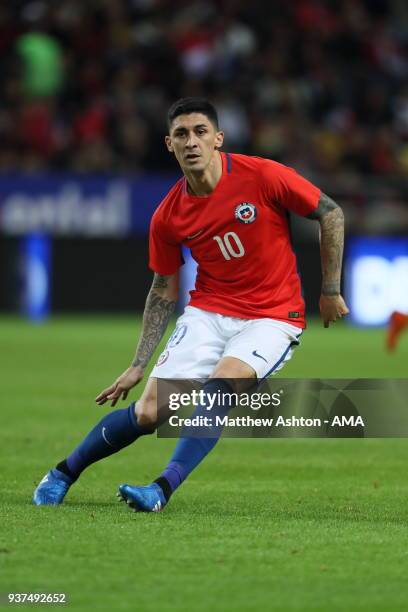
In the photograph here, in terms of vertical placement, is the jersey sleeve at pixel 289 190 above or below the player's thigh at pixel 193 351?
above

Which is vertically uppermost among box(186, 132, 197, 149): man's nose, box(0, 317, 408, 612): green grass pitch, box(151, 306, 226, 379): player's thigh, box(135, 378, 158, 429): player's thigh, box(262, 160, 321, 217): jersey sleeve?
box(186, 132, 197, 149): man's nose

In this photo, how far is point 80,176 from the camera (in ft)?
60.7

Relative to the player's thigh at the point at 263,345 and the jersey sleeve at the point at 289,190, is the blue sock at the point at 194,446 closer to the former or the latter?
the player's thigh at the point at 263,345

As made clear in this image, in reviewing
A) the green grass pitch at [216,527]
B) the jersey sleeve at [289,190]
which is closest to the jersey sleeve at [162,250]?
the jersey sleeve at [289,190]

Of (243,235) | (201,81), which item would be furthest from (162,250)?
(201,81)

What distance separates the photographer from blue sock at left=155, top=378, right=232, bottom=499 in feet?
18.7

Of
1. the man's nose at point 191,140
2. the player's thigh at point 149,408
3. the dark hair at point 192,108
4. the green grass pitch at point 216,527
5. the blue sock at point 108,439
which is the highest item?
the dark hair at point 192,108

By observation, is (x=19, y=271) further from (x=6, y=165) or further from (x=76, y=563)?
(x=76, y=563)

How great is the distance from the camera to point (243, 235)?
19.6ft

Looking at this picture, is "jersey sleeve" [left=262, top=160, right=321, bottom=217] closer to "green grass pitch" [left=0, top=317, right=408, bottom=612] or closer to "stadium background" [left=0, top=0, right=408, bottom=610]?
"green grass pitch" [left=0, top=317, right=408, bottom=612]

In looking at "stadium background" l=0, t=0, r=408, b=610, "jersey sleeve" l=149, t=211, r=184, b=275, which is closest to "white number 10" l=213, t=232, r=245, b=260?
"jersey sleeve" l=149, t=211, r=184, b=275

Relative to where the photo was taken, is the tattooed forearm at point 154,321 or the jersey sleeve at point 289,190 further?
the tattooed forearm at point 154,321

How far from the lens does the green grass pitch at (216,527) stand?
426cm

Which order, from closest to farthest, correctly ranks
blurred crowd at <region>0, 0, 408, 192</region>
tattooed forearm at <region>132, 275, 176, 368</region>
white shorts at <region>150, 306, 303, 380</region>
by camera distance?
white shorts at <region>150, 306, 303, 380</region> < tattooed forearm at <region>132, 275, 176, 368</region> < blurred crowd at <region>0, 0, 408, 192</region>
